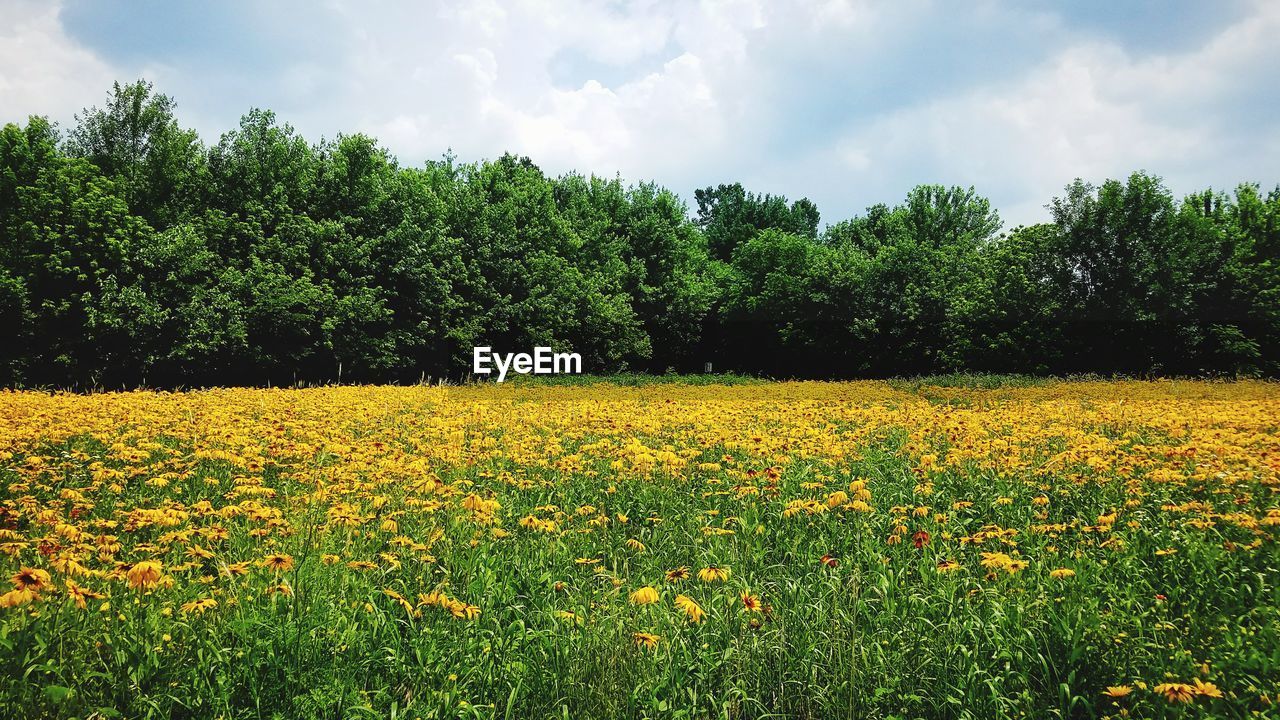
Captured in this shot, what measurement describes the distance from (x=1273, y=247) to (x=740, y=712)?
4892 centimetres

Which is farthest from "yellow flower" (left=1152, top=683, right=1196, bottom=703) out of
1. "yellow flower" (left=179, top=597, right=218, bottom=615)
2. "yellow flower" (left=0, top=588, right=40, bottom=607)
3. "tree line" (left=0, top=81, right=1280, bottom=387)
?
"tree line" (left=0, top=81, right=1280, bottom=387)

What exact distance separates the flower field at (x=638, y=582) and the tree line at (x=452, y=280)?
20278 millimetres

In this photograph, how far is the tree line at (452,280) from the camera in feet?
80.5

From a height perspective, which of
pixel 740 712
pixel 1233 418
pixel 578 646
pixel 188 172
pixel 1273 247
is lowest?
pixel 740 712

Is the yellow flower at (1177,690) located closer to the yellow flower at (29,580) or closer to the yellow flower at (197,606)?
the yellow flower at (197,606)

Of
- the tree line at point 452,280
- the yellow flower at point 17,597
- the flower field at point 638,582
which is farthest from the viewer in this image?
the tree line at point 452,280

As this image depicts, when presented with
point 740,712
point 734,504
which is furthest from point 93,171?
point 740,712

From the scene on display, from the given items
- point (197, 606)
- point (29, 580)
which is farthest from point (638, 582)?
point (29, 580)

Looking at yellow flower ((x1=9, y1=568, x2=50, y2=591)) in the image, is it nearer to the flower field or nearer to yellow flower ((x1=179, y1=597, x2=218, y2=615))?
the flower field

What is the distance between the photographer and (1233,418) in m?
10.1

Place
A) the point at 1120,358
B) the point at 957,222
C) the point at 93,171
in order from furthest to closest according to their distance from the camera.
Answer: the point at 957,222 < the point at 1120,358 < the point at 93,171

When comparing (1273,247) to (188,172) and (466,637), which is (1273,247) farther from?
(188,172)

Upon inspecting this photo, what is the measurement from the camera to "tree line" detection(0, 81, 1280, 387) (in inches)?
966

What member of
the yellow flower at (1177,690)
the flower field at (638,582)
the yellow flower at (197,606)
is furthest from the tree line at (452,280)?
the yellow flower at (1177,690)
